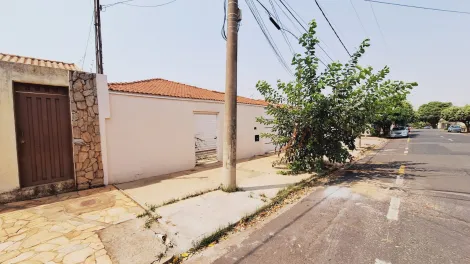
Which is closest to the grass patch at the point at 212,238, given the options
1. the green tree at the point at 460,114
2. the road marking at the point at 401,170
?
the road marking at the point at 401,170

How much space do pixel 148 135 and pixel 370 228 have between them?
622 centimetres

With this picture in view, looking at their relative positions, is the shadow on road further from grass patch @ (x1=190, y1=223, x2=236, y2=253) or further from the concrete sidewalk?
grass patch @ (x1=190, y1=223, x2=236, y2=253)

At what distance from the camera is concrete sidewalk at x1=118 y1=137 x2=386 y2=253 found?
11.7 feet

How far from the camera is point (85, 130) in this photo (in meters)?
5.50

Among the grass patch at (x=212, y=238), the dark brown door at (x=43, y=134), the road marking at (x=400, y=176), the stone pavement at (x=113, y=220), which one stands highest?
the dark brown door at (x=43, y=134)

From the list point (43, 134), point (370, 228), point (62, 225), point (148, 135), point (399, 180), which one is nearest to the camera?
point (370, 228)

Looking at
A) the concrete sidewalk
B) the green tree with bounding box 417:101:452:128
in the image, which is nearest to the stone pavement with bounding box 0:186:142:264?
the concrete sidewalk

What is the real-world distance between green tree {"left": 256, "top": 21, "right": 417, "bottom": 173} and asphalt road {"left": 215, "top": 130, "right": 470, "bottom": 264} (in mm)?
2074

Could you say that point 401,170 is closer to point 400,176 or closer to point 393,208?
point 400,176

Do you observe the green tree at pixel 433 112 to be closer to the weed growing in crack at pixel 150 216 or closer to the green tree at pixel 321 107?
the green tree at pixel 321 107

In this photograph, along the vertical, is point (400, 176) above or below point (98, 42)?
below

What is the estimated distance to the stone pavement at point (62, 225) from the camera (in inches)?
111

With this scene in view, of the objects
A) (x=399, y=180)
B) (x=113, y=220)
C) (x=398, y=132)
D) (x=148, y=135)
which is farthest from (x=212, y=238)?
(x=398, y=132)

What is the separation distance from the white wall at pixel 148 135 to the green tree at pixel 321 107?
3100 mm
